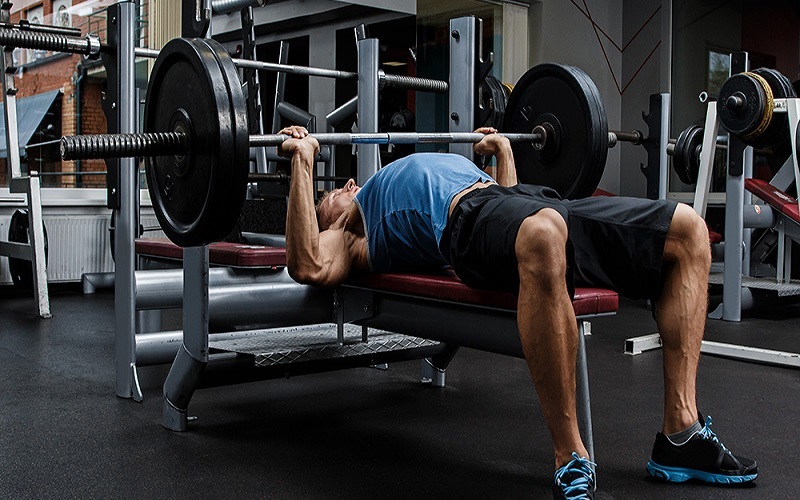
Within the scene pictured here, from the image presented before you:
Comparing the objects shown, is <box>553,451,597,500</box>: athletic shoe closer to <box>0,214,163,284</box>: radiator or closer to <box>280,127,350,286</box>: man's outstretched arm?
<box>280,127,350,286</box>: man's outstretched arm

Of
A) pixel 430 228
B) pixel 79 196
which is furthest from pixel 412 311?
pixel 79 196

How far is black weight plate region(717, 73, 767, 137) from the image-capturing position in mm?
3646

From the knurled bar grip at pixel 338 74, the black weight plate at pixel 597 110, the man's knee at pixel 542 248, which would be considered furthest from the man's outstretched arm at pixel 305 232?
the black weight plate at pixel 597 110

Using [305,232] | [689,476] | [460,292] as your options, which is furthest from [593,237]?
[305,232]

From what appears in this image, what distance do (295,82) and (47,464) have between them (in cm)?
566

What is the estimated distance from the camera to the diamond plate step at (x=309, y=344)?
2.18 meters

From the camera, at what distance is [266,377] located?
7.39 ft

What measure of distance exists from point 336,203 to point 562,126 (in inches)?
31.9

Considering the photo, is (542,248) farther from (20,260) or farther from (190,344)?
(20,260)

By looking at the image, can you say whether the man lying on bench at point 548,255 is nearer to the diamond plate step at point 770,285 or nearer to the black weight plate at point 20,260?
the diamond plate step at point 770,285

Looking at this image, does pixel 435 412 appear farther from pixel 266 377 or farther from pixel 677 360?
pixel 677 360

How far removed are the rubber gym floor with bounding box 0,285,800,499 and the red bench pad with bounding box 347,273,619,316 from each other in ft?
1.26

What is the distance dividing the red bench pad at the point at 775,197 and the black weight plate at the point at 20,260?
156 inches

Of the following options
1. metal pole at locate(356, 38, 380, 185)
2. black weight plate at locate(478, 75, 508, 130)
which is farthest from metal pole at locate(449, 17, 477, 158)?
black weight plate at locate(478, 75, 508, 130)
